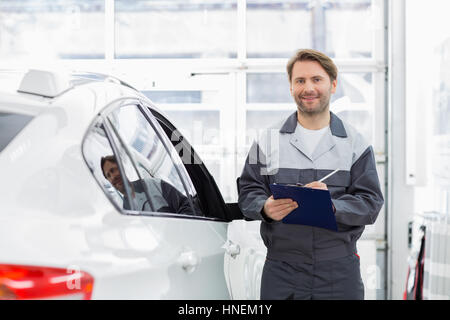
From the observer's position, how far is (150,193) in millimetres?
1849

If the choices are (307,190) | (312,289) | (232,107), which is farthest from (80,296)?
→ (232,107)

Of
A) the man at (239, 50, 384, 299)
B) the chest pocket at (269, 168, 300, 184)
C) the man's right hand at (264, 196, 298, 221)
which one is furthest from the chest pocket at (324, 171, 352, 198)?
the man's right hand at (264, 196, 298, 221)

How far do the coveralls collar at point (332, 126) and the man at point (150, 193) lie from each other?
0.60 meters

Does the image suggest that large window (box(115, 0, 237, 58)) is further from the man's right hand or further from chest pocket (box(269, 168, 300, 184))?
the man's right hand

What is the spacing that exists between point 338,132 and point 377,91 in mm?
3814

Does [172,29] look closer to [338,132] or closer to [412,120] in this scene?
[412,120]

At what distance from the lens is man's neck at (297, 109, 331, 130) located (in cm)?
247

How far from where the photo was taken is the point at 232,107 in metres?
5.95

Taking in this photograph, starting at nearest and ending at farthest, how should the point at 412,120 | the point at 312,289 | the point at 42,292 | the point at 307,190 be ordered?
the point at 42,292, the point at 307,190, the point at 312,289, the point at 412,120

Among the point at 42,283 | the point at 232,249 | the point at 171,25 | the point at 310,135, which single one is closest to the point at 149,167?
the point at 232,249

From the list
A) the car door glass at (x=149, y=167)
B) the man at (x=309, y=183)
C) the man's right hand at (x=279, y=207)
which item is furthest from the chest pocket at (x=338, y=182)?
the car door glass at (x=149, y=167)

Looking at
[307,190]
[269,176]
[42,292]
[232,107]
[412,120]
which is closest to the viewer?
[42,292]

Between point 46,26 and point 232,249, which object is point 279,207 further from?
point 46,26

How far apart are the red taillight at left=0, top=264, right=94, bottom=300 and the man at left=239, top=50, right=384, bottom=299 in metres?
1.16
